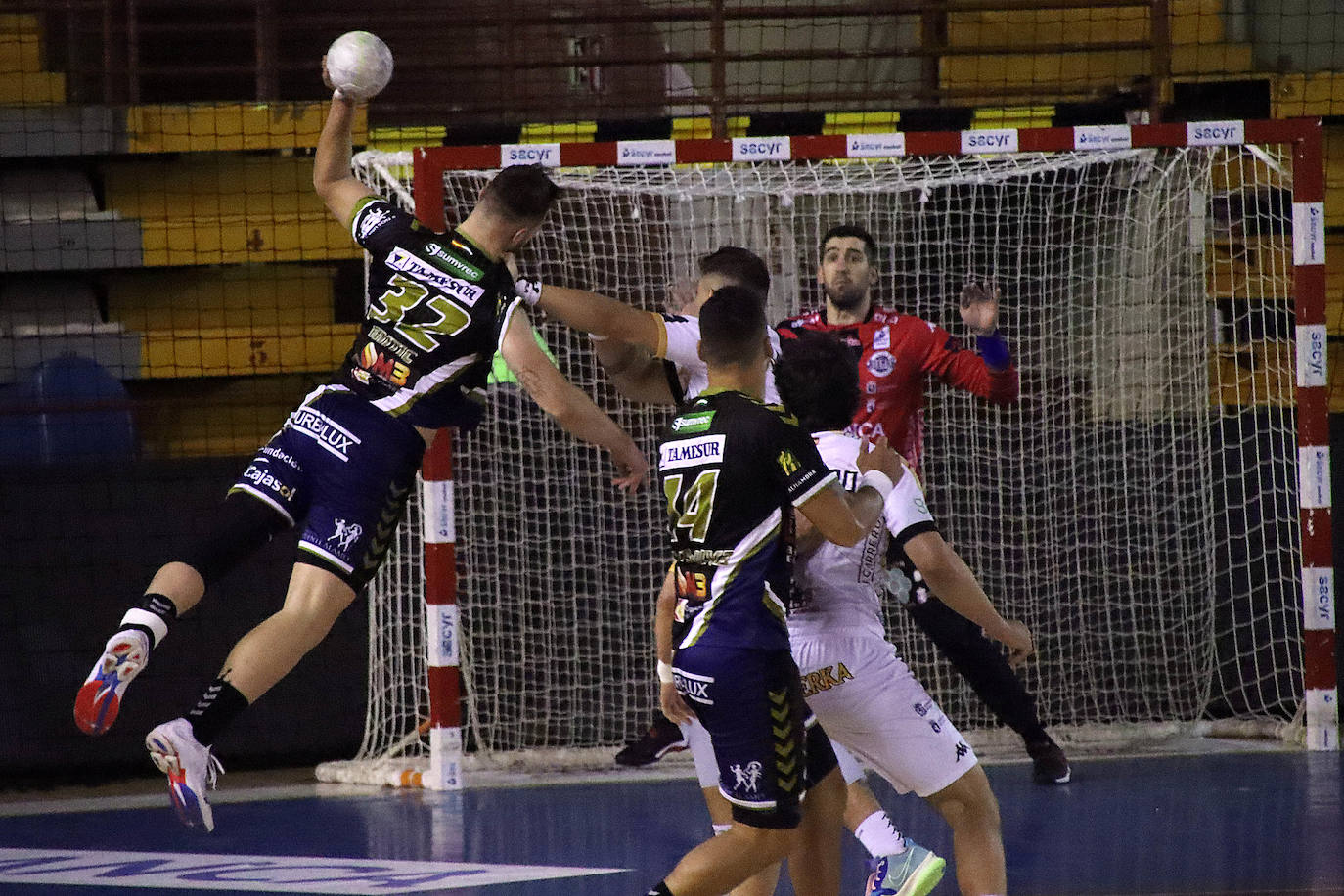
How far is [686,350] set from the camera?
4.55 m

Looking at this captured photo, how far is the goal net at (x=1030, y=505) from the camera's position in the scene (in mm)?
7965

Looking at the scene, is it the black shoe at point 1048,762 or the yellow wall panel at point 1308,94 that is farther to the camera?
the yellow wall panel at point 1308,94

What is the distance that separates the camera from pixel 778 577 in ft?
12.8

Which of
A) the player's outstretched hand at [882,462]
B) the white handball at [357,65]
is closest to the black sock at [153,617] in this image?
the white handball at [357,65]

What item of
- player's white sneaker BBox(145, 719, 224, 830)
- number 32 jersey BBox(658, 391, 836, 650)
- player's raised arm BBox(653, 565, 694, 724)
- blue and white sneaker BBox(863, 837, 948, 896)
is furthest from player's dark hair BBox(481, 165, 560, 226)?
blue and white sneaker BBox(863, 837, 948, 896)

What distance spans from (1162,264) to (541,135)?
4004 millimetres

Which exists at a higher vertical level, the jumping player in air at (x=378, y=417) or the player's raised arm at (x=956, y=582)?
the jumping player in air at (x=378, y=417)

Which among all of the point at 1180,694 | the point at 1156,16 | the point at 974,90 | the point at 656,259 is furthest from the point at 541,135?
the point at 1180,694

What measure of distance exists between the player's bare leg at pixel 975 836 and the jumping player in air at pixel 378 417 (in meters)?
1.28

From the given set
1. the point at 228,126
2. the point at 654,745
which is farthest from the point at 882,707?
the point at 228,126

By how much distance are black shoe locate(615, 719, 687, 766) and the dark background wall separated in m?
1.41

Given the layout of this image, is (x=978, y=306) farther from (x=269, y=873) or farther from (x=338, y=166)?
(x=269, y=873)

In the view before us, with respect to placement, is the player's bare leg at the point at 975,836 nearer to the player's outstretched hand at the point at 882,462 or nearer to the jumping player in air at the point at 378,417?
the player's outstretched hand at the point at 882,462

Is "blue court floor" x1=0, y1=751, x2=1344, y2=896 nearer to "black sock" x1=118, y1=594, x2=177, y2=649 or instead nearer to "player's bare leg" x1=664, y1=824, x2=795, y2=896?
"black sock" x1=118, y1=594, x2=177, y2=649
